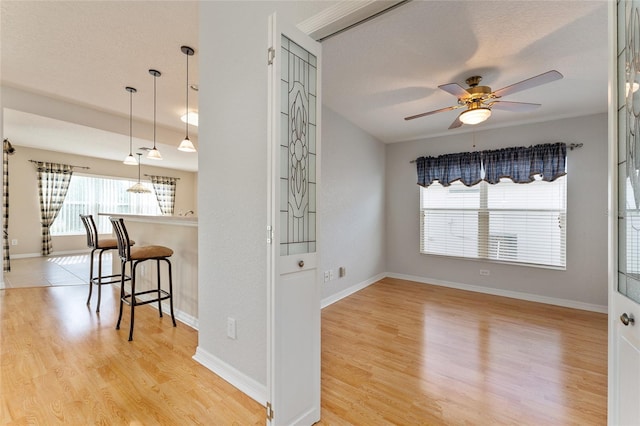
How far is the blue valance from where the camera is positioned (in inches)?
143

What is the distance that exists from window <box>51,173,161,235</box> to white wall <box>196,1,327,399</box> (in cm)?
689

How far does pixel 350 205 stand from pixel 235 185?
2.40 meters

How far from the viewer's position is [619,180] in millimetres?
985

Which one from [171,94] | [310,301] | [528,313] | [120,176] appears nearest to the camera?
[310,301]

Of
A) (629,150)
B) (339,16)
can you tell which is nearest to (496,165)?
(629,150)

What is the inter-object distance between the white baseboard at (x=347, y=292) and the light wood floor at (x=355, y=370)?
0.95 ft

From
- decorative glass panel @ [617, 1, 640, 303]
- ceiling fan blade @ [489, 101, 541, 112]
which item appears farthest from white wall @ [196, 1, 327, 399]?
ceiling fan blade @ [489, 101, 541, 112]

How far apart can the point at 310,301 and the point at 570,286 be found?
3915mm

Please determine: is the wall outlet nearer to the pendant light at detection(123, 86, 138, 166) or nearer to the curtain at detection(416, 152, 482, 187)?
the pendant light at detection(123, 86, 138, 166)

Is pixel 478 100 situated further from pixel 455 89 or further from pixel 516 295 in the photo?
pixel 516 295

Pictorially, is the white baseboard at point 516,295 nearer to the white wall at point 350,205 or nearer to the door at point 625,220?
the white wall at point 350,205

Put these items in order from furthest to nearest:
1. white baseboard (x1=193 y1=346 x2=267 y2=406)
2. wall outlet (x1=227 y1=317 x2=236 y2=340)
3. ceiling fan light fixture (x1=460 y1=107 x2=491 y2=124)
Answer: ceiling fan light fixture (x1=460 y1=107 x2=491 y2=124)
wall outlet (x1=227 y1=317 x2=236 y2=340)
white baseboard (x1=193 y1=346 x2=267 y2=406)

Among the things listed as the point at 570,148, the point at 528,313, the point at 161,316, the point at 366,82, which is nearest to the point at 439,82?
the point at 366,82

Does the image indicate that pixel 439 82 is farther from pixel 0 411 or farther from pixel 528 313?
pixel 0 411
